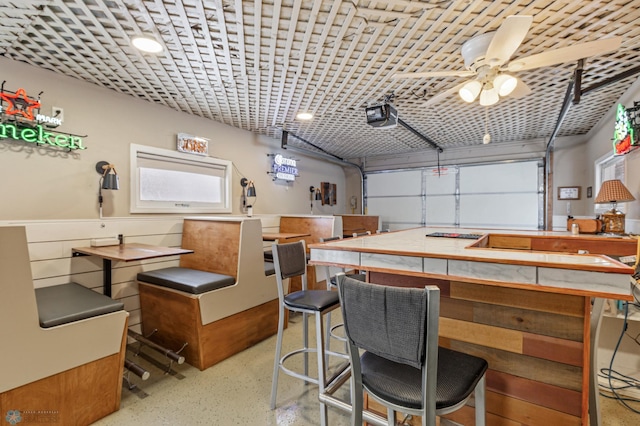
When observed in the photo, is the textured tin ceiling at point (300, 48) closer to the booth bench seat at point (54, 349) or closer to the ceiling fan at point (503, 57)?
the ceiling fan at point (503, 57)

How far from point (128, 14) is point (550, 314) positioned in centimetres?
298

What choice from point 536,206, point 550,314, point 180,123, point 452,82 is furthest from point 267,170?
point 536,206

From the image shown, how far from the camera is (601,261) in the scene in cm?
118

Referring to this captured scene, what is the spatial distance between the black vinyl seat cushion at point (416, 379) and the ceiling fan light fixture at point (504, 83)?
6.45 ft

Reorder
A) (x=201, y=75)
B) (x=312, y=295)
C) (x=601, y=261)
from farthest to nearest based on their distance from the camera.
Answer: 1. (x=201, y=75)
2. (x=312, y=295)
3. (x=601, y=261)

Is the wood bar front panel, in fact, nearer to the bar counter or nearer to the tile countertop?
the bar counter

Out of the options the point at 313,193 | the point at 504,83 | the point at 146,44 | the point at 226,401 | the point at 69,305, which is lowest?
the point at 226,401

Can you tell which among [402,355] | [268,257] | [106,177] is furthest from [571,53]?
[106,177]

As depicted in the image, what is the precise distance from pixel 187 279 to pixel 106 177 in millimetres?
1323

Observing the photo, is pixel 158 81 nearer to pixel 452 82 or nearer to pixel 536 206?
pixel 452 82

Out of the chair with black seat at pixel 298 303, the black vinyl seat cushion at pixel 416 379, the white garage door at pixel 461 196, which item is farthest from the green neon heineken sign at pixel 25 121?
the white garage door at pixel 461 196

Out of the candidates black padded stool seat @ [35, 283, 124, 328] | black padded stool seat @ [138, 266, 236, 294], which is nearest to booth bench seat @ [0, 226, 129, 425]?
black padded stool seat @ [35, 283, 124, 328]

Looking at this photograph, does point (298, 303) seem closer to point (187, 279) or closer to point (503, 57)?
point (187, 279)

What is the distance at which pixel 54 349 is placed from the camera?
5.88 feet
